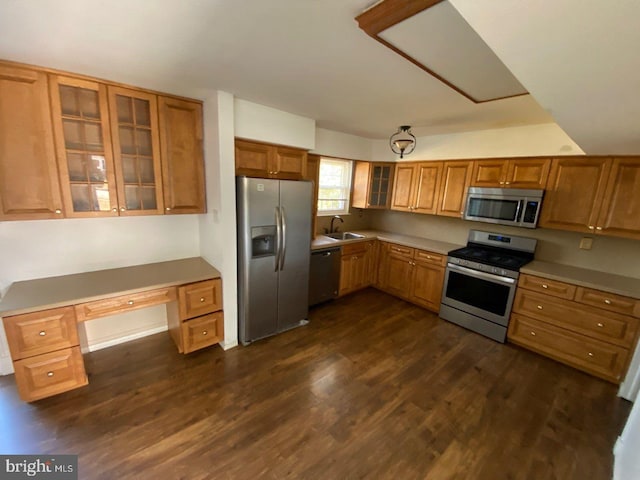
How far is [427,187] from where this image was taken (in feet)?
12.7

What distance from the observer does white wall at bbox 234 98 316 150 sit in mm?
2547

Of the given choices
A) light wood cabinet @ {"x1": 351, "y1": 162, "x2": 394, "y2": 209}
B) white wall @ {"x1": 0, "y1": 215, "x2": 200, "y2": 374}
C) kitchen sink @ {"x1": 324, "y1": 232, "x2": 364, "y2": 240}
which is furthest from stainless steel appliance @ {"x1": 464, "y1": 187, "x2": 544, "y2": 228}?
white wall @ {"x1": 0, "y1": 215, "x2": 200, "y2": 374}

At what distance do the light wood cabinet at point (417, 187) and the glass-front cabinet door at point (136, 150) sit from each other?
328 centimetres

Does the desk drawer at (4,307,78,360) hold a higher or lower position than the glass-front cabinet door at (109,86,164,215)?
lower

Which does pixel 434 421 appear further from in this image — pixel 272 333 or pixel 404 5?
pixel 404 5

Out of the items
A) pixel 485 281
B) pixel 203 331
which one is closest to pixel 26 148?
pixel 203 331

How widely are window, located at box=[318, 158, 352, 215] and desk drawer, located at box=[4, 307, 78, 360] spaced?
3135 millimetres

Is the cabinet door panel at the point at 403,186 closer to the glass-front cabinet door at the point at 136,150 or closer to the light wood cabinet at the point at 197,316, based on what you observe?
the light wood cabinet at the point at 197,316

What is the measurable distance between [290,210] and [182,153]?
1.18 m

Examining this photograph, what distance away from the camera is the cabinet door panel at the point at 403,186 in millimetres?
4055

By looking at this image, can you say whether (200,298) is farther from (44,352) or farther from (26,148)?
(26,148)

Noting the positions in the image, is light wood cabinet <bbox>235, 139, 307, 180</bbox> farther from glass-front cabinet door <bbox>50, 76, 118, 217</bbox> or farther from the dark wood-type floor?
the dark wood-type floor

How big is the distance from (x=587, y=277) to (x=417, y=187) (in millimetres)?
2156

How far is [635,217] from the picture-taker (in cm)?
246
